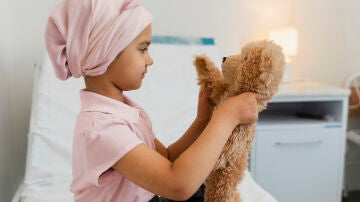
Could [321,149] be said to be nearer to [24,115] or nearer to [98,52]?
[98,52]

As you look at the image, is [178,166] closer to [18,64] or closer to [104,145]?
[104,145]

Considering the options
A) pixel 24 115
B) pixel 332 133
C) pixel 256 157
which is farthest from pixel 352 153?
pixel 24 115

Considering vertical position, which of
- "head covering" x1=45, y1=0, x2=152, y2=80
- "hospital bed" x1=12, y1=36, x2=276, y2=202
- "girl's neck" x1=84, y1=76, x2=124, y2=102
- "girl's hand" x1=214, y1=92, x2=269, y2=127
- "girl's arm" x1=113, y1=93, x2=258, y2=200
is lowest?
"hospital bed" x1=12, y1=36, x2=276, y2=202

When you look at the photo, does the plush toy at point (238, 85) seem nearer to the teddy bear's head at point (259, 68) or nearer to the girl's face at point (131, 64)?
the teddy bear's head at point (259, 68)

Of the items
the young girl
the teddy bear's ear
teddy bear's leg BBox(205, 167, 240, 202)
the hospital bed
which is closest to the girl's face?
the young girl

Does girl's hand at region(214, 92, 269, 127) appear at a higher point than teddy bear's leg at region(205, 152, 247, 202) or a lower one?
higher

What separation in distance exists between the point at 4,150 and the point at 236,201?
1.22m

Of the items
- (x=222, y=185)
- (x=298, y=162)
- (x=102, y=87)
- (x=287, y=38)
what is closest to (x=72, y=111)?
(x=102, y=87)

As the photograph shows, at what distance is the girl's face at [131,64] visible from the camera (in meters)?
0.63

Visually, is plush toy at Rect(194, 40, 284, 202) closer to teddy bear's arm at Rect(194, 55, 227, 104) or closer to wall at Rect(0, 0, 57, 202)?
teddy bear's arm at Rect(194, 55, 227, 104)

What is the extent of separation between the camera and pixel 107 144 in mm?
582

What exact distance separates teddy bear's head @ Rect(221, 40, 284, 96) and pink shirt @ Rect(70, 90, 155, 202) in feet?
0.71

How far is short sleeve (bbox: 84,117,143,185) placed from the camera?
0.58 meters

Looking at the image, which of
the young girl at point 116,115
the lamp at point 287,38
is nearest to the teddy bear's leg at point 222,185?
the young girl at point 116,115
